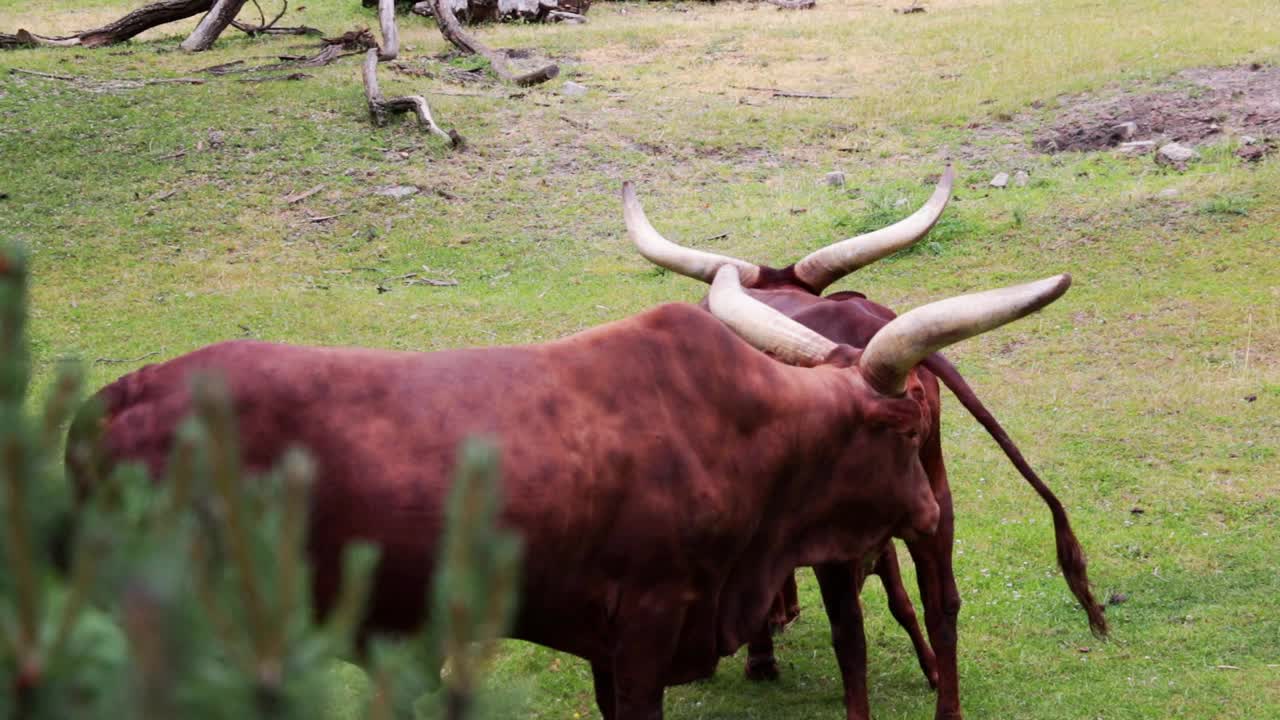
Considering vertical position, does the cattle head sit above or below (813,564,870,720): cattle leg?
above

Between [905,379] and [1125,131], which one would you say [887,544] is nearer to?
[905,379]

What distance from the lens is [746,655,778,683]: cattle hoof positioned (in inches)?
237

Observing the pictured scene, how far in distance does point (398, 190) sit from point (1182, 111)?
788cm

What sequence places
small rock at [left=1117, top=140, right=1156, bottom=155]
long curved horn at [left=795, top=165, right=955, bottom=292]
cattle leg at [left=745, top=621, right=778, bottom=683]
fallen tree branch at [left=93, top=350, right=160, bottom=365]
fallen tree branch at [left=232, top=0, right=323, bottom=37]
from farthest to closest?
1. fallen tree branch at [left=232, top=0, right=323, bottom=37]
2. small rock at [left=1117, top=140, right=1156, bottom=155]
3. fallen tree branch at [left=93, top=350, right=160, bottom=365]
4. long curved horn at [left=795, top=165, right=955, bottom=292]
5. cattle leg at [left=745, top=621, right=778, bottom=683]

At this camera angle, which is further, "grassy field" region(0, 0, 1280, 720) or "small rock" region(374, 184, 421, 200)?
"small rock" region(374, 184, 421, 200)

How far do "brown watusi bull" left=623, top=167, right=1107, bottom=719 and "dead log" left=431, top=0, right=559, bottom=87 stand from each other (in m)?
11.0

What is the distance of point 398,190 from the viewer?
13633 millimetres

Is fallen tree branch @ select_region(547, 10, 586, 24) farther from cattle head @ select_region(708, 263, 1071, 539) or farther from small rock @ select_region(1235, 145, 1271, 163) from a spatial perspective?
cattle head @ select_region(708, 263, 1071, 539)

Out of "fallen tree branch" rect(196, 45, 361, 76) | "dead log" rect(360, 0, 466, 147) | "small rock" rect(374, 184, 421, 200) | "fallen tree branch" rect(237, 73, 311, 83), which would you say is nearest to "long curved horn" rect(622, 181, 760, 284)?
"small rock" rect(374, 184, 421, 200)

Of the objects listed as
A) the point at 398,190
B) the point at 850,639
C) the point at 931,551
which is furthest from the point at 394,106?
the point at 850,639

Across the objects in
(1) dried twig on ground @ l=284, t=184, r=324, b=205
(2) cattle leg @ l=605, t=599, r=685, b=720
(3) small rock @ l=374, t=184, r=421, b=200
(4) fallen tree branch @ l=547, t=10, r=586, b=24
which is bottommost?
(1) dried twig on ground @ l=284, t=184, r=324, b=205

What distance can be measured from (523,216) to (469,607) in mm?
12415

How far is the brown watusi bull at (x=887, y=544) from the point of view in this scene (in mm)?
5309

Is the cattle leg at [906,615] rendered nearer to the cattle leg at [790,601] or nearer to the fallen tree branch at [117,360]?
the cattle leg at [790,601]
